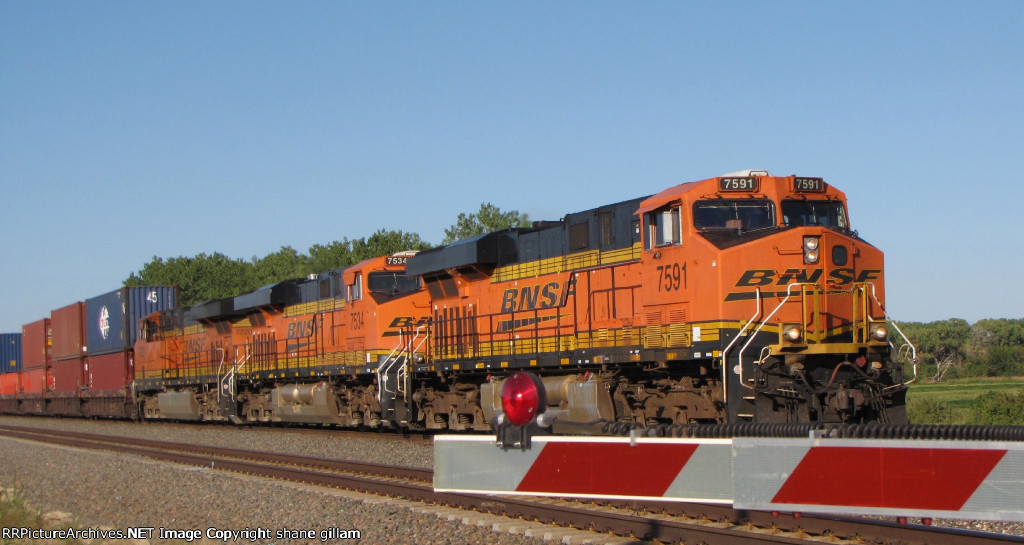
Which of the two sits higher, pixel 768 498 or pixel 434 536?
pixel 768 498

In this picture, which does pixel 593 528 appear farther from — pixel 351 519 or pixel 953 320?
pixel 953 320

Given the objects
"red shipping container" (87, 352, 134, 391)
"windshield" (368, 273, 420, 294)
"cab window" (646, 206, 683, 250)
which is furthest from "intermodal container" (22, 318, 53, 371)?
"cab window" (646, 206, 683, 250)

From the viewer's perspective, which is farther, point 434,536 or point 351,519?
point 351,519

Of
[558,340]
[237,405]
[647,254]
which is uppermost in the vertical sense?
[647,254]

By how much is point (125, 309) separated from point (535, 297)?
26243 millimetres

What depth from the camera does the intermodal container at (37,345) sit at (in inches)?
1866

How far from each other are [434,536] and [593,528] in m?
1.51

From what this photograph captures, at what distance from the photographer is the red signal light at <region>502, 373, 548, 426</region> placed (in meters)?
4.30

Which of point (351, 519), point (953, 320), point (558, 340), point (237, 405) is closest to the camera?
point (351, 519)

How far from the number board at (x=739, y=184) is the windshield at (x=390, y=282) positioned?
37.1 feet

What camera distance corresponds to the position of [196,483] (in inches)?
591

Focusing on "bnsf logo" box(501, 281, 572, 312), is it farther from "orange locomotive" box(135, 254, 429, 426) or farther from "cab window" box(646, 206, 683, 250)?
"orange locomotive" box(135, 254, 429, 426)

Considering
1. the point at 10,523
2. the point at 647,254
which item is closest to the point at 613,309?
the point at 647,254

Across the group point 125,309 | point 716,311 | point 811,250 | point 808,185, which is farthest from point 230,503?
point 125,309
